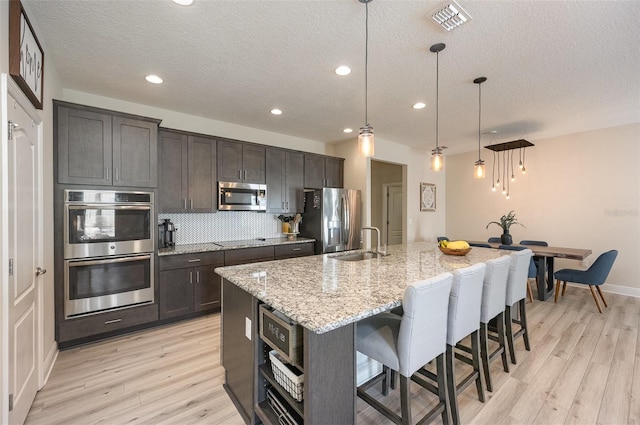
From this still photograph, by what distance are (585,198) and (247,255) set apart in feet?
18.6

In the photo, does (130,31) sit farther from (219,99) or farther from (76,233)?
(76,233)

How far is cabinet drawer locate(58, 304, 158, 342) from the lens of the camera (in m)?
2.64

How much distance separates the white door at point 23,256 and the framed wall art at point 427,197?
598cm

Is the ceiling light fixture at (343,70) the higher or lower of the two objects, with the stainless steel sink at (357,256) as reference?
higher

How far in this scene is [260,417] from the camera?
1618 mm

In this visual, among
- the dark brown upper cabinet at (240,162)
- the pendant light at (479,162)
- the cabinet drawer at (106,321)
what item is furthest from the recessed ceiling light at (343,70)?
the cabinet drawer at (106,321)

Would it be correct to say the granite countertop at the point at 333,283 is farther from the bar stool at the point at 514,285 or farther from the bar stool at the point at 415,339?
the bar stool at the point at 514,285

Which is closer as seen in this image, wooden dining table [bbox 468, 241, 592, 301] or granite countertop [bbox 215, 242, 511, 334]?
granite countertop [bbox 215, 242, 511, 334]

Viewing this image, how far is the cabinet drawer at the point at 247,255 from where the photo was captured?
3.61 meters

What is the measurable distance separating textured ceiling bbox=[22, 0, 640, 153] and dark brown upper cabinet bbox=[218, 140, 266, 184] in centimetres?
45

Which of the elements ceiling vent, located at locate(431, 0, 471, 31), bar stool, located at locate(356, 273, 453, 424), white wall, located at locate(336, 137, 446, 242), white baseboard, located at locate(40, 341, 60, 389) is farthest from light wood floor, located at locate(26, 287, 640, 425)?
white wall, located at locate(336, 137, 446, 242)

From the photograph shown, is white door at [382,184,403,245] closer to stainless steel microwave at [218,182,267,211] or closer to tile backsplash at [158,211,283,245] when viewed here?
tile backsplash at [158,211,283,245]

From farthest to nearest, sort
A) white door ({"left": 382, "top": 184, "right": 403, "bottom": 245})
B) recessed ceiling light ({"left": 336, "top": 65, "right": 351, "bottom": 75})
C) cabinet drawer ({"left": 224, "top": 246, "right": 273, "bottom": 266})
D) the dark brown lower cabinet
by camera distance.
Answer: white door ({"left": 382, "top": 184, "right": 403, "bottom": 245}) → cabinet drawer ({"left": 224, "top": 246, "right": 273, "bottom": 266}) → the dark brown lower cabinet → recessed ceiling light ({"left": 336, "top": 65, "right": 351, "bottom": 75})

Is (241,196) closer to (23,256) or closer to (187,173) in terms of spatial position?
(187,173)
